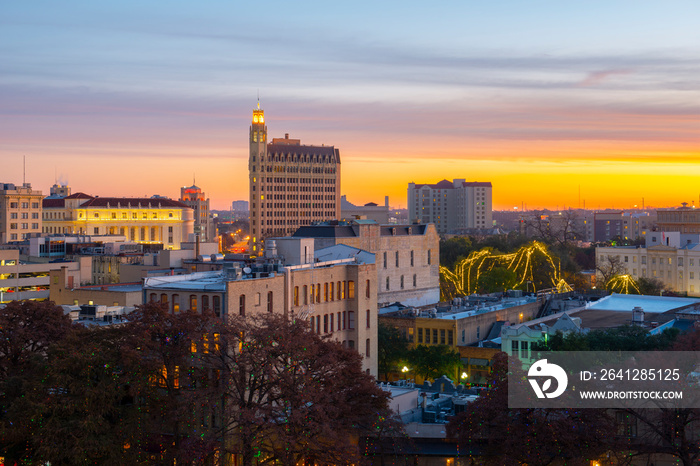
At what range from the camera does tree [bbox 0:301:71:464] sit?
45594mm

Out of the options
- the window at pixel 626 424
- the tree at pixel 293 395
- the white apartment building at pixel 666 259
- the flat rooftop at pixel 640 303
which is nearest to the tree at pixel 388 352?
the flat rooftop at pixel 640 303

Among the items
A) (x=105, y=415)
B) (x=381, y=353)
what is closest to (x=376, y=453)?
(x=105, y=415)

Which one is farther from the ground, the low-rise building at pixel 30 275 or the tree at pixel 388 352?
the low-rise building at pixel 30 275

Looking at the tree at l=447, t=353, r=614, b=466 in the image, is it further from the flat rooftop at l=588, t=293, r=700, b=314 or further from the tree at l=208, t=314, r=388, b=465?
the flat rooftop at l=588, t=293, r=700, b=314

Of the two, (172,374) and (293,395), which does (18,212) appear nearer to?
(172,374)

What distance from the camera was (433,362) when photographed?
7550 cm

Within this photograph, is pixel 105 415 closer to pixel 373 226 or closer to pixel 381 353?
pixel 381 353

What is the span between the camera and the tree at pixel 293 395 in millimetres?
42969

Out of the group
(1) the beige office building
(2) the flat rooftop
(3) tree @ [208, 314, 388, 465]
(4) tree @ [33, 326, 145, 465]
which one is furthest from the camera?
(1) the beige office building

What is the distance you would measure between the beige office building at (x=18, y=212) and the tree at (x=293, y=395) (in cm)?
14350

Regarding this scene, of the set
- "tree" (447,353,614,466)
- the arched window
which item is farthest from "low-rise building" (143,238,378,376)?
"tree" (447,353,614,466)

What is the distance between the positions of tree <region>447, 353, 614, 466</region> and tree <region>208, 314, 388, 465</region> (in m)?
5.30

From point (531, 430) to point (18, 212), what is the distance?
15942 cm

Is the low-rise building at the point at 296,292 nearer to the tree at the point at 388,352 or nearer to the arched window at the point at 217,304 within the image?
the arched window at the point at 217,304
